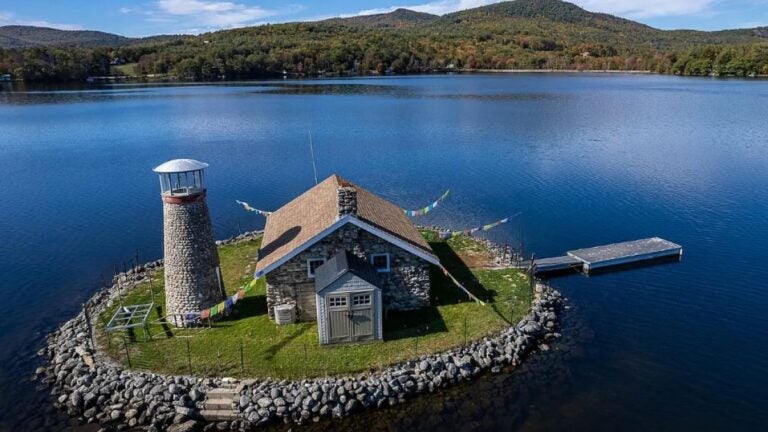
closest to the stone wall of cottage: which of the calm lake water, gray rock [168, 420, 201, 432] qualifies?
the calm lake water

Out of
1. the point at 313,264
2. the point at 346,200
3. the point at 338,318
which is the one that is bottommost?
the point at 338,318

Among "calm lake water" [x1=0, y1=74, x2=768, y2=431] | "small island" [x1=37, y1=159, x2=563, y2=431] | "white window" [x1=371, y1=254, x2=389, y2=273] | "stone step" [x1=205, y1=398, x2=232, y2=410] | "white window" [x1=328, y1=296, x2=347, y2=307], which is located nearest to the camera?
"stone step" [x1=205, y1=398, x2=232, y2=410]

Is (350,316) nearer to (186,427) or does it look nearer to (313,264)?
(313,264)

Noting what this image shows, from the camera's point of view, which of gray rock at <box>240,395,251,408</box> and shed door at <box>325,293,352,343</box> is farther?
shed door at <box>325,293,352,343</box>

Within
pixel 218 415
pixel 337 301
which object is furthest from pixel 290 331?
pixel 218 415

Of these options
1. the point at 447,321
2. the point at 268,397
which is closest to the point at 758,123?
the point at 447,321

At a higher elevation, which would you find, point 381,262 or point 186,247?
point 186,247

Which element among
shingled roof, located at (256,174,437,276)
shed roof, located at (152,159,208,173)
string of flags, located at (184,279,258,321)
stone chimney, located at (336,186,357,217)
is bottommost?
string of flags, located at (184,279,258,321)

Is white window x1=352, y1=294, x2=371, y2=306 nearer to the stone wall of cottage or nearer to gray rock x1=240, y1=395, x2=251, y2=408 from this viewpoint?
the stone wall of cottage
